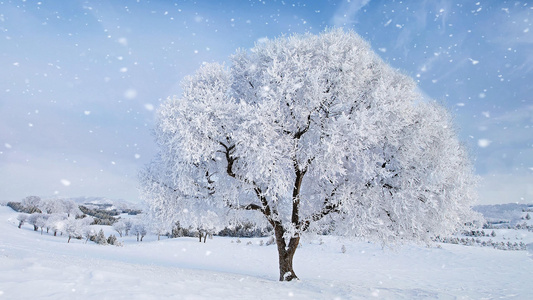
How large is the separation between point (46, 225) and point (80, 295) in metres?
59.7

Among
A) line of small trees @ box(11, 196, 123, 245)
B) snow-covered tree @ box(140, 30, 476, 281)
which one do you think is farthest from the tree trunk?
Result: line of small trees @ box(11, 196, 123, 245)

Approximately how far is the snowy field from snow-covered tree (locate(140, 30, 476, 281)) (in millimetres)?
2520

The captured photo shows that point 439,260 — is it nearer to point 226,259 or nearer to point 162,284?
point 226,259

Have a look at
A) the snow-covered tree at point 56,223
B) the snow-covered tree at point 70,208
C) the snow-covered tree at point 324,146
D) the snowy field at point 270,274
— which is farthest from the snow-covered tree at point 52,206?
the snow-covered tree at point 324,146

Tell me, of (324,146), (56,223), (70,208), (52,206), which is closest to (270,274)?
(324,146)

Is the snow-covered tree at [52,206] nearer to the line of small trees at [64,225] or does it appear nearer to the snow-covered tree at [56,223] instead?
the line of small trees at [64,225]

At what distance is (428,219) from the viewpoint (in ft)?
39.4

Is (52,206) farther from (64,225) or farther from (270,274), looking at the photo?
(270,274)

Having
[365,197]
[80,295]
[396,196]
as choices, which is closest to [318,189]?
[365,197]

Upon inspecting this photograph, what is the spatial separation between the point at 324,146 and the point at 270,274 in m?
11.0

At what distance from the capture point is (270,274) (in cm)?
1831

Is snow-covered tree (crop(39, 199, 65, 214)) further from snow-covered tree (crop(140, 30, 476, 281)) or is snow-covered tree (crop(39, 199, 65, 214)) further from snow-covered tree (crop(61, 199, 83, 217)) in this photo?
snow-covered tree (crop(140, 30, 476, 281))

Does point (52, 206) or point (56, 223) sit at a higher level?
point (52, 206)

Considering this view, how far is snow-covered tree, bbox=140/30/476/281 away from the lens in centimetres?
1083
